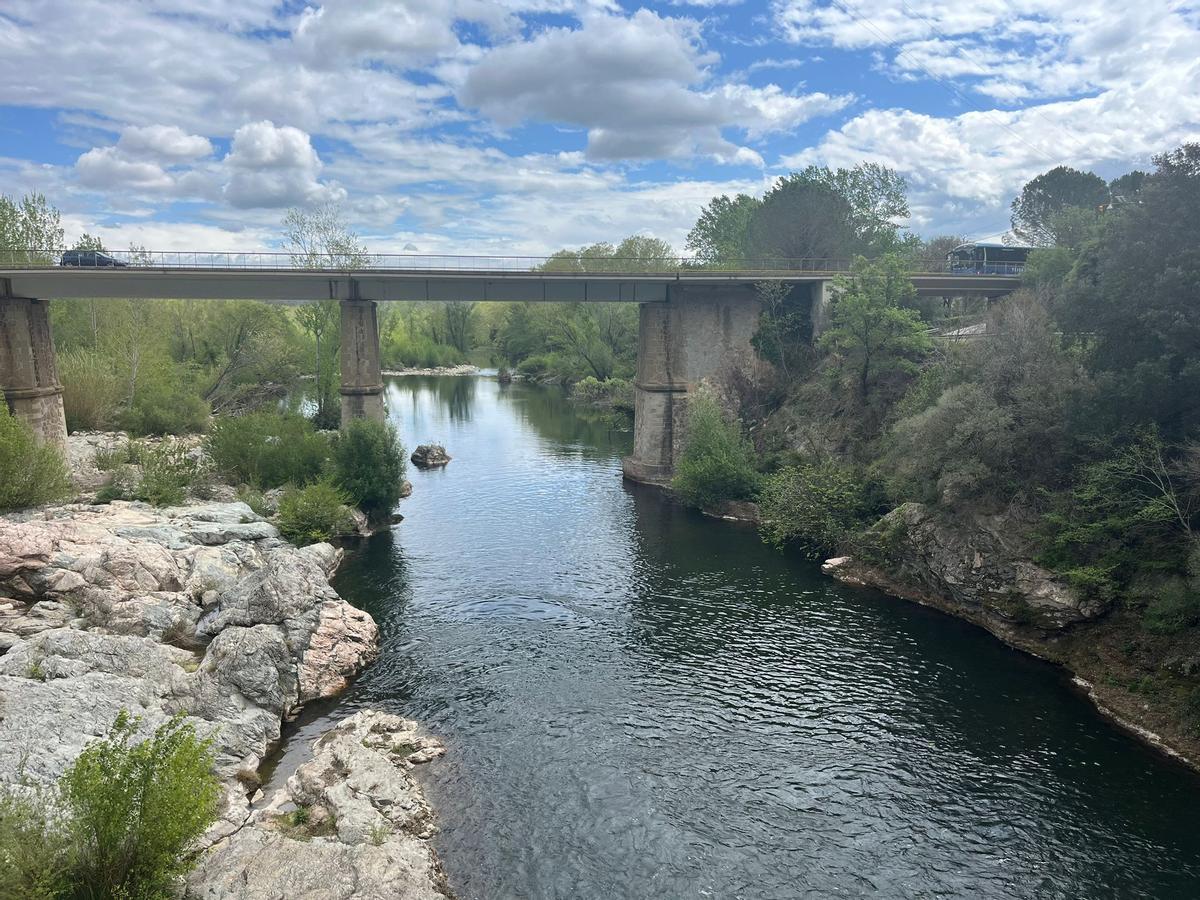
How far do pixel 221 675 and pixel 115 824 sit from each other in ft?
33.1

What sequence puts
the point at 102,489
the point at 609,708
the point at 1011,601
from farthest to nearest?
the point at 102,489
the point at 1011,601
the point at 609,708

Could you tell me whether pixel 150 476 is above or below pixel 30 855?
above

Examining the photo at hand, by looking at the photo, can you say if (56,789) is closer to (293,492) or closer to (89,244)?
(293,492)

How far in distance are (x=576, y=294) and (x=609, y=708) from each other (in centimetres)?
3286

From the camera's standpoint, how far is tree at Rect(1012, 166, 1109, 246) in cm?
7169

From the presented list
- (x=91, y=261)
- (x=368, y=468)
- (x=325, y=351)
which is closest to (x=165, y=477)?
(x=368, y=468)

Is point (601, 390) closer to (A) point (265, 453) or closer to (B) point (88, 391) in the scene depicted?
(B) point (88, 391)

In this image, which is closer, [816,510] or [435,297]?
[816,510]

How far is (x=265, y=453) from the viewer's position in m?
41.1

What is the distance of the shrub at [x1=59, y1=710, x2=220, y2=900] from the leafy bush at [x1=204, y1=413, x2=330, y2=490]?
29209 millimetres

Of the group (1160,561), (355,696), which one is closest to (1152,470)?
(1160,561)

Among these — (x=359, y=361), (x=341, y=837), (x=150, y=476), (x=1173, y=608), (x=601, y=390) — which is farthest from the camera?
(x=601, y=390)

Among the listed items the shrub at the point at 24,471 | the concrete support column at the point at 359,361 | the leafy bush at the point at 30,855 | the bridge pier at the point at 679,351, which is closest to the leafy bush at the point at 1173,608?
the leafy bush at the point at 30,855

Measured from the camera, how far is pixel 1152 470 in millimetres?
23938
